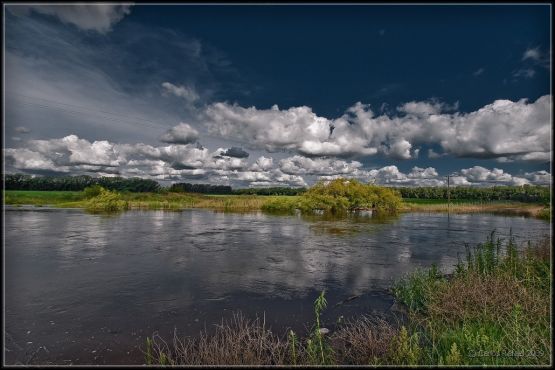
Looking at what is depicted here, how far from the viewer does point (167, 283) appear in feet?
34.7

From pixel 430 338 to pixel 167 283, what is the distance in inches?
305

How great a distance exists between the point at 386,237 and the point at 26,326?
61.9 feet

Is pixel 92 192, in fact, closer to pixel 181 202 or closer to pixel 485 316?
pixel 181 202

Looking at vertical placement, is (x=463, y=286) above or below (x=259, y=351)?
above

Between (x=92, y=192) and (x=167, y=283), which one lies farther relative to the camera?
(x=92, y=192)

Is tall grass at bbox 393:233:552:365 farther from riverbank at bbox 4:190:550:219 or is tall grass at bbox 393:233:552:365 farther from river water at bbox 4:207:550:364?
riverbank at bbox 4:190:550:219

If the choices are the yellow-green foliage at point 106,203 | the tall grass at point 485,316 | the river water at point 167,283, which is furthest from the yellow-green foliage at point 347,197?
the tall grass at point 485,316

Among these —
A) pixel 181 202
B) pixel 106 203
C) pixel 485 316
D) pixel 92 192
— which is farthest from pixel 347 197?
pixel 485 316

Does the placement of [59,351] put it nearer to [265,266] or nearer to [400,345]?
[400,345]

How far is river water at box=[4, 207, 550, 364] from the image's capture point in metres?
6.85

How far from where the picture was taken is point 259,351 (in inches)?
212

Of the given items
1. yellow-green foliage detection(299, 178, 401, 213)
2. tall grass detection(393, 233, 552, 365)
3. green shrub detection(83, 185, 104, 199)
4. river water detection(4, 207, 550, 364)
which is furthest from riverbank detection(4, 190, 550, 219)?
tall grass detection(393, 233, 552, 365)

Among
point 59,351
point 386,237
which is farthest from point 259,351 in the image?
point 386,237

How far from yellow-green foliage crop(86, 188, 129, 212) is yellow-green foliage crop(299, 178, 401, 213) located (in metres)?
24.6
